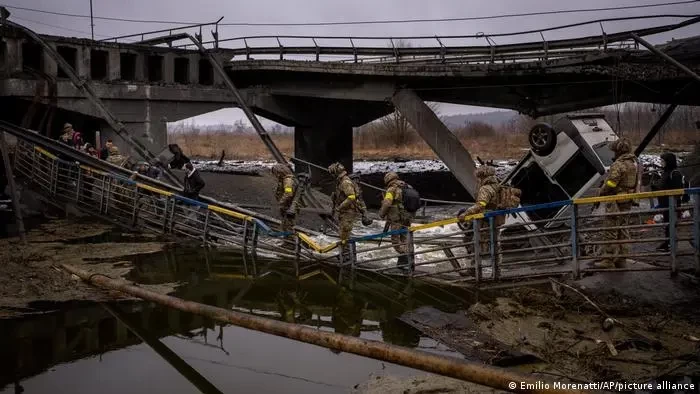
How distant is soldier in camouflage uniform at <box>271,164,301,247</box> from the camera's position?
476 inches

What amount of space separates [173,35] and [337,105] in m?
8.10

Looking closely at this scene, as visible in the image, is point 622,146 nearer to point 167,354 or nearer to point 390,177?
point 390,177

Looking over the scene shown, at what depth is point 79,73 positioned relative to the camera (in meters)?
22.3

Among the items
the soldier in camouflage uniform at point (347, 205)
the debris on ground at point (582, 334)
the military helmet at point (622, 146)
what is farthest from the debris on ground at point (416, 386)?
the soldier in camouflage uniform at point (347, 205)

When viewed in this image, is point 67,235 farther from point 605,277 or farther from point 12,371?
point 605,277

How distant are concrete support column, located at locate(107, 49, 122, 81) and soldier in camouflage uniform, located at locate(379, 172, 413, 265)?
599 inches

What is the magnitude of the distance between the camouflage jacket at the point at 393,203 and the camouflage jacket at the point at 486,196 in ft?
Result: 6.23

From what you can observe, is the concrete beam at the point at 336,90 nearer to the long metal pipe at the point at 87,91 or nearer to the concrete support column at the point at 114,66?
the concrete support column at the point at 114,66

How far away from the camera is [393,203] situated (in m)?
11.6

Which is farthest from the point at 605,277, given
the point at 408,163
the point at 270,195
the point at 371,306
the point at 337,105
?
the point at 408,163

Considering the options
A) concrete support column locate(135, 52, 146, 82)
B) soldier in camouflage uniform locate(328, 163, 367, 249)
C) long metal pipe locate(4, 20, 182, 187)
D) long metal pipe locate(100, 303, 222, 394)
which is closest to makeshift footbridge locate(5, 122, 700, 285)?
soldier in camouflage uniform locate(328, 163, 367, 249)

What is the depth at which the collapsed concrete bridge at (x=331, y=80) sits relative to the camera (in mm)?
18453

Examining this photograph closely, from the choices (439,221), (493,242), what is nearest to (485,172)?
(439,221)

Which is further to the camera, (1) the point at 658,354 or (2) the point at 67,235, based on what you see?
(2) the point at 67,235
